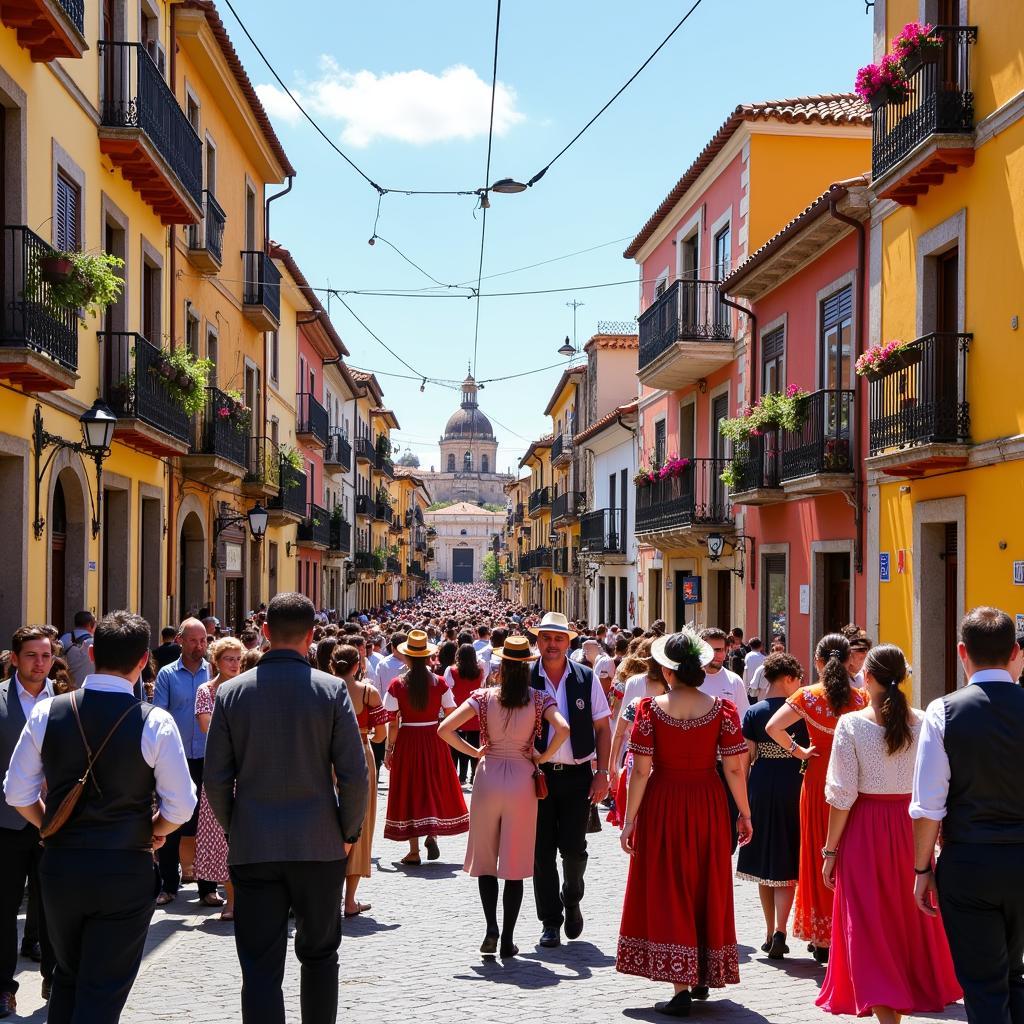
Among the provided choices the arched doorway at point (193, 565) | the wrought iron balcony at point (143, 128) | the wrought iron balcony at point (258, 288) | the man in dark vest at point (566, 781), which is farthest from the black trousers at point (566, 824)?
the wrought iron balcony at point (258, 288)

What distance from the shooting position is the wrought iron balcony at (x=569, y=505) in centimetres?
4388

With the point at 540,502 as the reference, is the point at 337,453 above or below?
above

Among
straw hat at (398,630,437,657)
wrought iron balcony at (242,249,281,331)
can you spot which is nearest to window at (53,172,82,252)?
straw hat at (398,630,437,657)

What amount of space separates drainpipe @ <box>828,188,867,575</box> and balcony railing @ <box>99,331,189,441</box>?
854 centimetres

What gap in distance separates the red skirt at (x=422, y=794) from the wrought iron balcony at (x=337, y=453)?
82.9 feet

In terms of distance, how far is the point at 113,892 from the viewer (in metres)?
4.67

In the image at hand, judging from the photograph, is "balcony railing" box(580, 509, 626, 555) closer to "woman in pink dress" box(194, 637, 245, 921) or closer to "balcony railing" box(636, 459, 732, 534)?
"balcony railing" box(636, 459, 732, 534)

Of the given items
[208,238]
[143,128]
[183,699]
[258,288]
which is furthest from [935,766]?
[258,288]

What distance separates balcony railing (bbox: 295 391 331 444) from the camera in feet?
103

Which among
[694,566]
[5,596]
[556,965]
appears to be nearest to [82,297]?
[5,596]

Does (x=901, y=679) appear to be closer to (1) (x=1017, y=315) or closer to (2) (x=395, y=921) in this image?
(2) (x=395, y=921)

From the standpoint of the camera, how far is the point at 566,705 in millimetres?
7992

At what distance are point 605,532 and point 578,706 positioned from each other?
27419 millimetres

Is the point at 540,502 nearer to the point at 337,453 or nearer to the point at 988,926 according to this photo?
the point at 337,453
